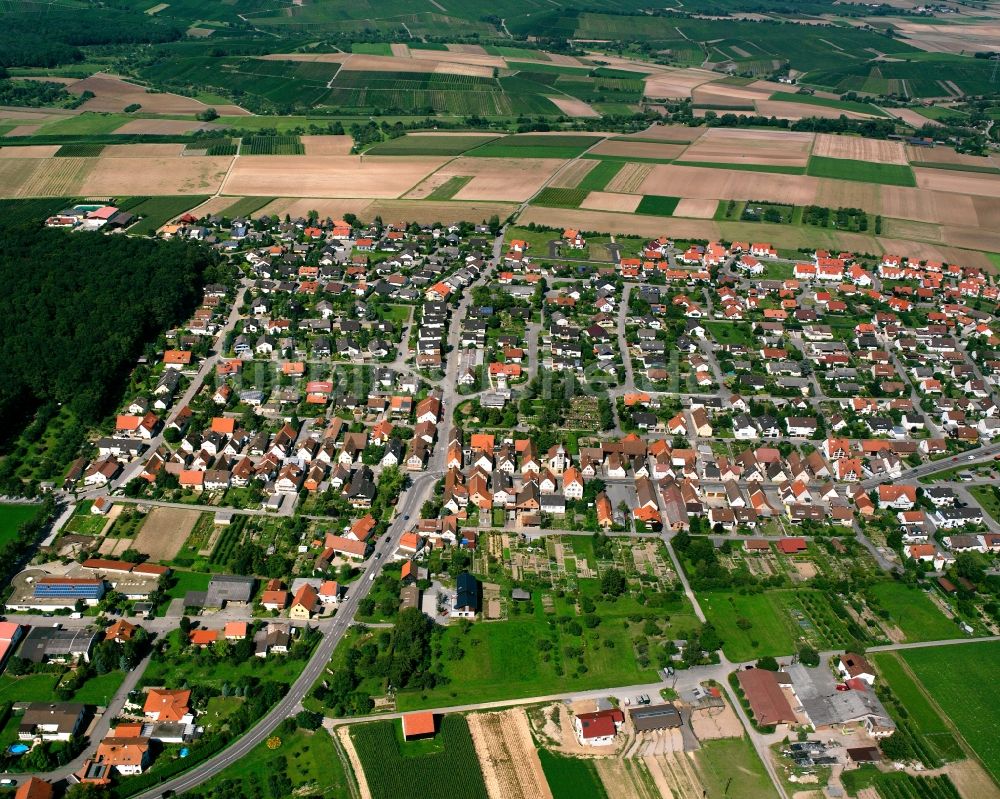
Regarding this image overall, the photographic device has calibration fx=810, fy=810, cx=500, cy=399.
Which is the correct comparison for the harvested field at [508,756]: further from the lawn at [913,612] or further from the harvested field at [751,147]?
the harvested field at [751,147]

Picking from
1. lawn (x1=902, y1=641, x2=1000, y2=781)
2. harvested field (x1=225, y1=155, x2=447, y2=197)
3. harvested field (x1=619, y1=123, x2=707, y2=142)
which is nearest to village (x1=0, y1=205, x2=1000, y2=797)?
lawn (x1=902, y1=641, x2=1000, y2=781)

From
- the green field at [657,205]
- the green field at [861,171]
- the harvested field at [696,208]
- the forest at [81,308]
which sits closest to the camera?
the forest at [81,308]

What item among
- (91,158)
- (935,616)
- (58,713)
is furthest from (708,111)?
(58,713)

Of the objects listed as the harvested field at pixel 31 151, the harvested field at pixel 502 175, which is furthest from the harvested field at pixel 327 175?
the harvested field at pixel 31 151

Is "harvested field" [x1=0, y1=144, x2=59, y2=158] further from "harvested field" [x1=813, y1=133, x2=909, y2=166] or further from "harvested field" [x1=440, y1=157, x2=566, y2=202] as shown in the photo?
"harvested field" [x1=813, y1=133, x2=909, y2=166]

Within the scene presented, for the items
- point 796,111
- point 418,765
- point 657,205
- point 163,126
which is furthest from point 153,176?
point 796,111

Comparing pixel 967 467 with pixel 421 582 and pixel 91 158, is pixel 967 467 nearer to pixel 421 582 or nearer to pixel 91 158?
pixel 421 582
